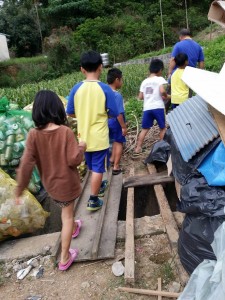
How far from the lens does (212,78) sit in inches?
101

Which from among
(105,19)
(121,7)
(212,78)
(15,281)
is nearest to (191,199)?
(212,78)

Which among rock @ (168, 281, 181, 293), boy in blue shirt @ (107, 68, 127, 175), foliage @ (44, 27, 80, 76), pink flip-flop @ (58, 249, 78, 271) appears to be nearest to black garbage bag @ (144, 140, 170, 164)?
boy in blue shirt @ (107, 68, 127, 175)

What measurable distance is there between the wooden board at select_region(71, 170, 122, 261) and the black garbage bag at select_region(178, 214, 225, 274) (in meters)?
0.67

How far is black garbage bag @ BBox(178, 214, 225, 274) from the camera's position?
77.8 inches

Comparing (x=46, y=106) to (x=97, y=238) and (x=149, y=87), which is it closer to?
(x=97, y=238)

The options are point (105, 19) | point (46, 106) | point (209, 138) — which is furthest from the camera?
point (105, 19)

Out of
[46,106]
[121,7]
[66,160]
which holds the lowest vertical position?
[66,160]

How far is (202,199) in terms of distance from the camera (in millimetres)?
1982

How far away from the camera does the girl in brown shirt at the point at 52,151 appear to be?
2.21 m

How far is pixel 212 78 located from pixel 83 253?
→ 6.28 feet

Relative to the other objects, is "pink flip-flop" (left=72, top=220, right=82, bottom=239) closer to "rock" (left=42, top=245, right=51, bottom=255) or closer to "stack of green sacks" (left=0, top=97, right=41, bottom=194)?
"rock" (left=42, top=245, right=51, bottom=255)

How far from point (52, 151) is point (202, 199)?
115 cm

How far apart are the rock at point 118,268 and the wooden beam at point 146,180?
134 cm

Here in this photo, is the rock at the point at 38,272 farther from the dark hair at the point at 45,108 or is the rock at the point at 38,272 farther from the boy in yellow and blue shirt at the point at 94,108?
the dark hair at the point at 45,108
